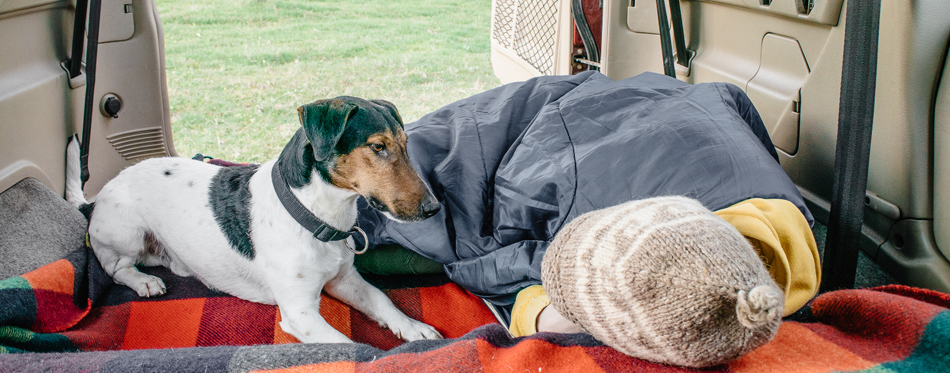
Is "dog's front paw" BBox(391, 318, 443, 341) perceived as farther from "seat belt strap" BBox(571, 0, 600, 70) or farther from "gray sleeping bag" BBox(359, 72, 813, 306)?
"seat belt strap" BBox(571, 0, 600, 70)

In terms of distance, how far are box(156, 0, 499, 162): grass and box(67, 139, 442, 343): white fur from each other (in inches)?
80.6

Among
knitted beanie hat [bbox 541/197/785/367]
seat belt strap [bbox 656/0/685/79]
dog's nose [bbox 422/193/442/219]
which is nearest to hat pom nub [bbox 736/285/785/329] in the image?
knitted beanie hat [bbox 541/197/785/367]

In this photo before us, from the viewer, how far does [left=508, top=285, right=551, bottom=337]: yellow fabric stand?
1442 millimetres

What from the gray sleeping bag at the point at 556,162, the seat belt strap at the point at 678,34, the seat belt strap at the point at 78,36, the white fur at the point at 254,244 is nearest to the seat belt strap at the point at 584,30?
the seat belt strap at the point at 678,34

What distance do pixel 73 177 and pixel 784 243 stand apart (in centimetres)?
263

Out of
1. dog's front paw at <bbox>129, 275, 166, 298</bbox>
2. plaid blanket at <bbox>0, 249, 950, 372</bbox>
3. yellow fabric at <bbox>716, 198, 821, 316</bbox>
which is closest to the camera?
plaid blanket at <bbox>0, 249, 950, 372</bbox>

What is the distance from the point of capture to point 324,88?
568 cm

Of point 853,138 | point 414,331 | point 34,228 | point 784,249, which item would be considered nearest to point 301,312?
point 414,331

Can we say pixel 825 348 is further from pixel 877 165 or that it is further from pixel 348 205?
pixel 348 205

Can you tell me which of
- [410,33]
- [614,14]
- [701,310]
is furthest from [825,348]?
[410,33]

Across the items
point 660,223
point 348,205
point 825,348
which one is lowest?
point 348,205

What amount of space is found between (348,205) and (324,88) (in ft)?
13.7

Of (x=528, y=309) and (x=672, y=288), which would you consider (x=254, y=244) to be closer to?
(x=528, y=309)

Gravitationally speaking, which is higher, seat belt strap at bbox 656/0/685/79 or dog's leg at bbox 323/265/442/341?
seat belt strap at bbox 656/0/685/79
